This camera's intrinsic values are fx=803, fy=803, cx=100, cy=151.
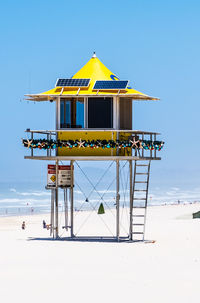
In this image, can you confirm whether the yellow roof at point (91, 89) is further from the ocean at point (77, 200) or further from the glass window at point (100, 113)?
the ocean at point (77, 200)

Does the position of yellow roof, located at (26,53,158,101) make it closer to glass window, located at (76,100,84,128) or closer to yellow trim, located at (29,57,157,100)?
yellow trim, located at (29,57,157,100)

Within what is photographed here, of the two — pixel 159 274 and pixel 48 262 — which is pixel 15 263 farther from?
pixel 159 274

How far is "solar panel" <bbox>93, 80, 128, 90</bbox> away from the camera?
30344 mm

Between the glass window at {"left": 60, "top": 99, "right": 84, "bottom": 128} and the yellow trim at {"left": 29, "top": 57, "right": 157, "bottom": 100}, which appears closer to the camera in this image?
the yellow trim at {"left": 29, "top": 57, "right": 157, "bottom": 100}

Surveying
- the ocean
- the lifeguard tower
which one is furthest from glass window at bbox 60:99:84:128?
the ocean

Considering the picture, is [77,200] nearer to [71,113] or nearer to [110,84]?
[71,113]

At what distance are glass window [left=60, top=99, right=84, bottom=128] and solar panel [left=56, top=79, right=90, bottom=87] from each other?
0.61m

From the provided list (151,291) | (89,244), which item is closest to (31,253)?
(89,244)

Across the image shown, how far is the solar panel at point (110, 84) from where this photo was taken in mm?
30344

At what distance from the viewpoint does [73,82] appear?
3081cm

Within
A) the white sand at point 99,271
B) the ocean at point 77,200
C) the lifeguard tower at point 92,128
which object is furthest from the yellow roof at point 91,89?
the ocean at point 77,200

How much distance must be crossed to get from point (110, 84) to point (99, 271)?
10196mm

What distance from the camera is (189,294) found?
740 inches

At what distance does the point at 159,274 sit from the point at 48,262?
3870 millimetres
